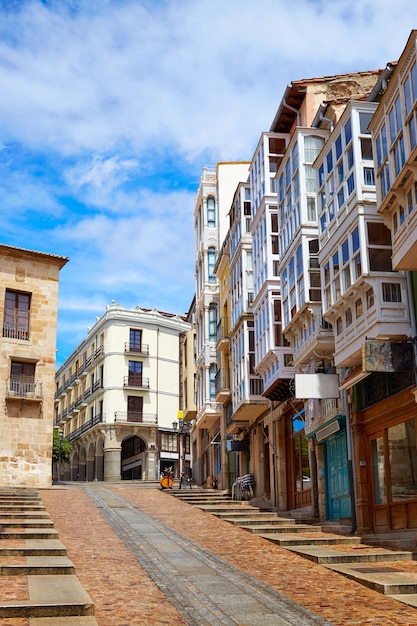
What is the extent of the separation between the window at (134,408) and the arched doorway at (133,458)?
76.8 inches

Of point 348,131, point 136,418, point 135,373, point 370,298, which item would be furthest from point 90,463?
point 370,298

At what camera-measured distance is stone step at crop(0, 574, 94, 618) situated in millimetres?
7770

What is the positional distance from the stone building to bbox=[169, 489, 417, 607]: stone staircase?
12662 millimetres

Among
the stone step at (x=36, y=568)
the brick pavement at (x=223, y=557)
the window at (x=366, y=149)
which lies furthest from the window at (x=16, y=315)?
the stone step at (x=36, y=568)

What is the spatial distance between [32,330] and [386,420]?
70.6 ft

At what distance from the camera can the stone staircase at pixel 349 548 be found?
404 inches

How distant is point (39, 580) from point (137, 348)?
53.3 meters

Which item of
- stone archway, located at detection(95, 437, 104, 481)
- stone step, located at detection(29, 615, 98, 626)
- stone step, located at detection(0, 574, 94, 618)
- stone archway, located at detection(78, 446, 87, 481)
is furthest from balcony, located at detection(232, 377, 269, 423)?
stone archway, located at detection(78, 446, 87, 481)

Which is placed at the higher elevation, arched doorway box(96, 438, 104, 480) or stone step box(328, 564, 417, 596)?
arched doorway box(96, 438, 104, 480)

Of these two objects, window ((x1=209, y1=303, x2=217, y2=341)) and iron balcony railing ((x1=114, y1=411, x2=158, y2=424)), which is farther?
iron balcony railing ((x1=114, y1=411, x2=158, y2=424))

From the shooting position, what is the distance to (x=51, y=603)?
8.05 meters

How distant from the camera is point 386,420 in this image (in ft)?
55.8

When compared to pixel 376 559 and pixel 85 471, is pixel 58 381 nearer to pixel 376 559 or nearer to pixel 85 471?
pixel 85 471

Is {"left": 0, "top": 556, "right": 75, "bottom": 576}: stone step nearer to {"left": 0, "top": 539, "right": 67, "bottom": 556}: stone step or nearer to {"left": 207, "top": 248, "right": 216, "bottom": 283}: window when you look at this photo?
{"left": 0, "top": 539, "right": 67, "bottom": 556}: stone step
